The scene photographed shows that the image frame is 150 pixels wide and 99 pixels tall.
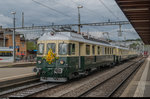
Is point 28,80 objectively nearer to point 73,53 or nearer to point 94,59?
point 73,53

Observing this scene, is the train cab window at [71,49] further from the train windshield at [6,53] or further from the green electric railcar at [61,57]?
the train windshield at [6,53]

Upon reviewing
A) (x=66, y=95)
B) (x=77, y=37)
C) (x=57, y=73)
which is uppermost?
(x=77, y=37)

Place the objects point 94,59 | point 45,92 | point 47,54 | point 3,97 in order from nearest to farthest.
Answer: point 3,97 < point 45,92 < point 47,54 < point 94,59

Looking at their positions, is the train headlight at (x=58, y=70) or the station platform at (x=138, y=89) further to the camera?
the train headlight at (x=58, y=70)

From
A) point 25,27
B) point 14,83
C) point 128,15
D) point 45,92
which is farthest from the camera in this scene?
point 25,27

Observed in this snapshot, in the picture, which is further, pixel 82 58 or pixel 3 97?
pixel 82 58

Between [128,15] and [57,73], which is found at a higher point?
[128,15]

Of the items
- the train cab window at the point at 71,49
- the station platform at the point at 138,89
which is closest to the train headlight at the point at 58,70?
the train cab window at the point at 71,49

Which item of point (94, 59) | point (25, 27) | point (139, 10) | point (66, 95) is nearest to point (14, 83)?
point (66, 95)

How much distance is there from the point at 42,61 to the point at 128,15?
24.0 ft

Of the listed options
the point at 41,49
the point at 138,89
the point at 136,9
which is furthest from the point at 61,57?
the point at 136,9

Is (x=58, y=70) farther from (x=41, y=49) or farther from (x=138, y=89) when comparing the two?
(x=138, y=89)

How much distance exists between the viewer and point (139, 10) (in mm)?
13719

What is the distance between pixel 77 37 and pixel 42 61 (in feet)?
9.66
